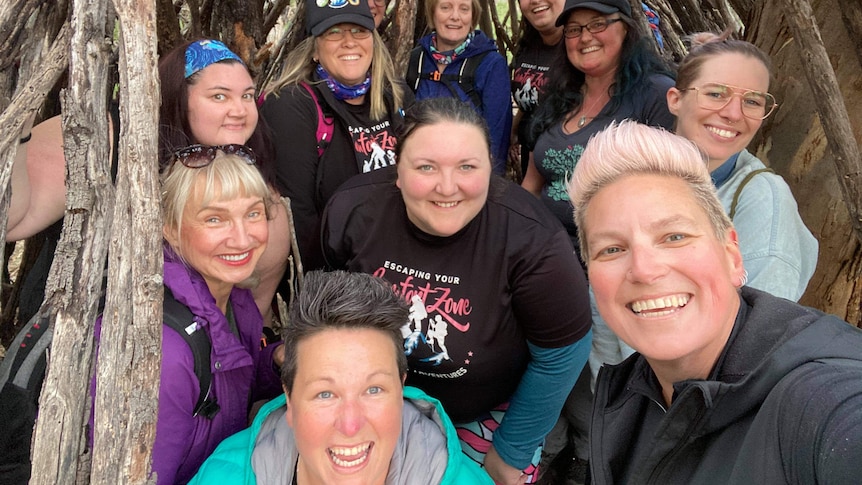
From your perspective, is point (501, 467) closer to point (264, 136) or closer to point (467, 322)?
point (467, 322)

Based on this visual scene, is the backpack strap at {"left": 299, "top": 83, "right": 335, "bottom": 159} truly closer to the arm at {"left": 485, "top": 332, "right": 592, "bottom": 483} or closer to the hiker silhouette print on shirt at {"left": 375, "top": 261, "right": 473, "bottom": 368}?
the hiker silhouette print on shirt at {"left": 375, "top": 261, "right": 473, "bottom": 368}

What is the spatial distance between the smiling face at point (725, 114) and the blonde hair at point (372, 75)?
1.09 metres

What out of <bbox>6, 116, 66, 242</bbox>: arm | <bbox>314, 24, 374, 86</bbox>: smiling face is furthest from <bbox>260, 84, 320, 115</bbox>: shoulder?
<bbox>6, 116, 66, 242</bbox>: arm

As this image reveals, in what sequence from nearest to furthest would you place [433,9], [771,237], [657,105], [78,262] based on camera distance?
[78,262], [771,237], [657,105], [433,9]

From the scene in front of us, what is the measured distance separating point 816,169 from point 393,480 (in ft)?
6.60

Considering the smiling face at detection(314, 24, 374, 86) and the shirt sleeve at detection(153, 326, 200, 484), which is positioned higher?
the smiling face at detection(314, 24, 374, 86)

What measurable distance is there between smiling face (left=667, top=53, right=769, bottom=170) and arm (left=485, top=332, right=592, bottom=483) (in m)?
0.66

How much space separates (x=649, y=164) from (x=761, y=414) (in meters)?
0.45

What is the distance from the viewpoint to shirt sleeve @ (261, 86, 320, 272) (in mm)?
2123

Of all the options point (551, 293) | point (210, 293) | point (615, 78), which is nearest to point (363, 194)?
point (210, 293)

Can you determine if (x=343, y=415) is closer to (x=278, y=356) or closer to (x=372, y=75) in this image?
(x=278, y=356)

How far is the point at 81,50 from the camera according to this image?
1370 mm

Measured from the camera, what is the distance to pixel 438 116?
1.64 m

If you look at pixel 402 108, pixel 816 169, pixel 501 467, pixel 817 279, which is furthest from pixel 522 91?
pixel 501 467
